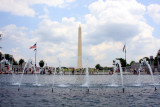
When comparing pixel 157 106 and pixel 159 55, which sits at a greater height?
pixel 159 55

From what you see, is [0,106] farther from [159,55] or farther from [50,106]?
[159,55]

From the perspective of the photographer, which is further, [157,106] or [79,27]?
[79,27]

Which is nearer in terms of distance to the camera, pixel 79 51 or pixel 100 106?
pixel 100 106

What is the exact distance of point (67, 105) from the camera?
32.6 feet

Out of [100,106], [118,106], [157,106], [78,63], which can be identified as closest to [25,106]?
[100,106]

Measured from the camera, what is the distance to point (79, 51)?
2965 inches

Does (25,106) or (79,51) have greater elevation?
(79,51)

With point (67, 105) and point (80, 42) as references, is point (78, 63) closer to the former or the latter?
point (80, 42)

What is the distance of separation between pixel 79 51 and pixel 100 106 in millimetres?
65683

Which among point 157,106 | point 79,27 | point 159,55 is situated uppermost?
point 79,27

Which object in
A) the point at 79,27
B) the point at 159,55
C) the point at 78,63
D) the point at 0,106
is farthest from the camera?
the point at 159,55

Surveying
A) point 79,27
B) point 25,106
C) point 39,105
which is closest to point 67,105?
point 39,105

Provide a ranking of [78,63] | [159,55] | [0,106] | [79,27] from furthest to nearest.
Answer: [159,55], [78,63], [79,27], [0,106]

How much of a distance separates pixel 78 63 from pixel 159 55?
142ft
